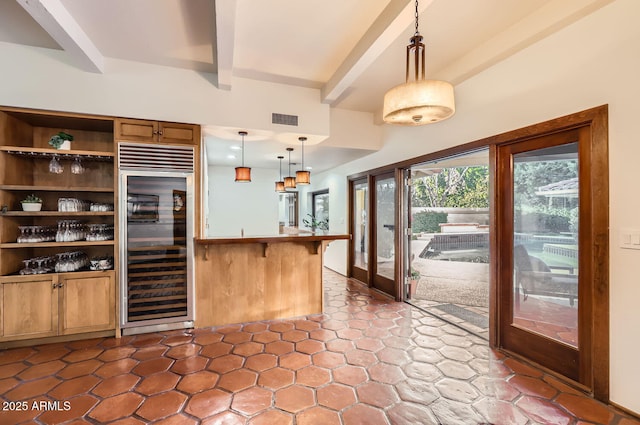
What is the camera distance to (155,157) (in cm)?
323

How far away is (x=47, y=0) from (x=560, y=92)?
403 centimetres

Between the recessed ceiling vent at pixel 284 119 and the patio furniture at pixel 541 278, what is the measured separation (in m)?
2.97

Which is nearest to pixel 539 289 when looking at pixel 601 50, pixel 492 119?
pixel 492 119

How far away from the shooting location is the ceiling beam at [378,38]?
7.00ft

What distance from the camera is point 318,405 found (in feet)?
6.63

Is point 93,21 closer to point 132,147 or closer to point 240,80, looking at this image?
point 132,147

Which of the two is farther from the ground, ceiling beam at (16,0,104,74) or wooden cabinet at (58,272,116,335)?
ceiling beam at (16,0,104,74)

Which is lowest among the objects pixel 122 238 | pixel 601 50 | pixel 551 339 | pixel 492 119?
pixel 551 339

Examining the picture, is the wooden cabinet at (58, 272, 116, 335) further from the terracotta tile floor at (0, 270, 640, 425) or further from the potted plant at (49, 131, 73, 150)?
the potted plant at (49, 131, 73, 150)

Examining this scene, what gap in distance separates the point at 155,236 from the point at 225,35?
231 centimetres

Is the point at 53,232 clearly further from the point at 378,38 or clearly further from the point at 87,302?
the point at 378,38

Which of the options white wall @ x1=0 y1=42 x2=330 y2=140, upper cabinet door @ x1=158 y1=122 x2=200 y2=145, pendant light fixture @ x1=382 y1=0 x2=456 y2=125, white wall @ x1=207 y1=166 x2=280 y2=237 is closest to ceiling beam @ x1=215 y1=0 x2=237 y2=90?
white wall @ x1=0 y1=42 x2=330 y2=140

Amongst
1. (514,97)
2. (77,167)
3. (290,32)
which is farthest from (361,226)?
(77,167)

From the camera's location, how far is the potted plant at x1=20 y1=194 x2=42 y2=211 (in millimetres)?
2970
